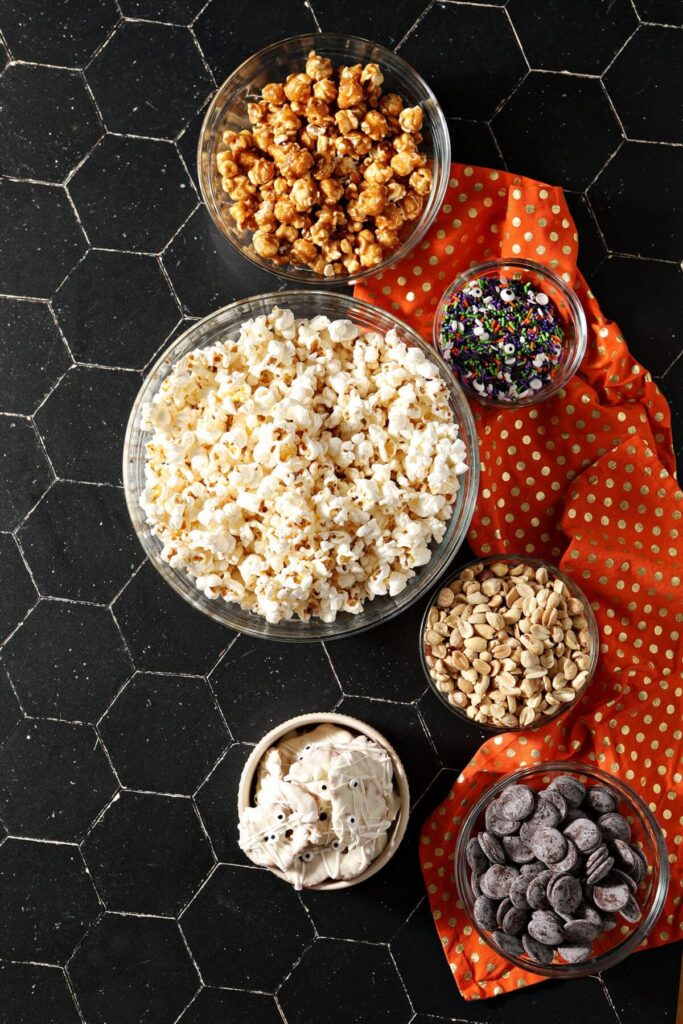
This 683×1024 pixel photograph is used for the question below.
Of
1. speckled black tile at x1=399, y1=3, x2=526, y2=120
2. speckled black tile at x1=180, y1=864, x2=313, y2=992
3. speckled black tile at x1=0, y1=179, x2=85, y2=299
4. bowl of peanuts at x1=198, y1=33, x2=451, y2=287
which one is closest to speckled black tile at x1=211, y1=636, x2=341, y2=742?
speckled black tile at x1=180, y1=864, x2=313, y2=992

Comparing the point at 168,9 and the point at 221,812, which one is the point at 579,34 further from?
the point at 221,812

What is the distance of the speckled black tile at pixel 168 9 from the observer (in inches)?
75.2

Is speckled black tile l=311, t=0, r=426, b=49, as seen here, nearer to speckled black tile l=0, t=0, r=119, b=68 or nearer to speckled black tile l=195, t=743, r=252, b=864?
speckled black tile l=0, t=0, r=119, b=68

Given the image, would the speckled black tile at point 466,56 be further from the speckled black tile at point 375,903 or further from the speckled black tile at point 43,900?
the speckled black tile at point 43,900

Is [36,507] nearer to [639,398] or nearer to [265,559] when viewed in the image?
[265,559]

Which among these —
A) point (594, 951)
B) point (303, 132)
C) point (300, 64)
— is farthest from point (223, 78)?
point (594, 951)

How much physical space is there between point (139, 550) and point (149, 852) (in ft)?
2.36

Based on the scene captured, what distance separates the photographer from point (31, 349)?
6.36 ft

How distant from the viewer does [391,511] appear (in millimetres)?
1574

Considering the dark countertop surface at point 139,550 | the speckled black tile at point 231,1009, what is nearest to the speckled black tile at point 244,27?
the dark countertop surface at point 139,550

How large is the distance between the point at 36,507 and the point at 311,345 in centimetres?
81

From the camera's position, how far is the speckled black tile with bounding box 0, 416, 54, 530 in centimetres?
195

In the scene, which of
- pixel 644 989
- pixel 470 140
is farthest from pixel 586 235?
pixel 644 989

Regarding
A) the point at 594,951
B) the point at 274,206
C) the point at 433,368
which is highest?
the point at 274,206
